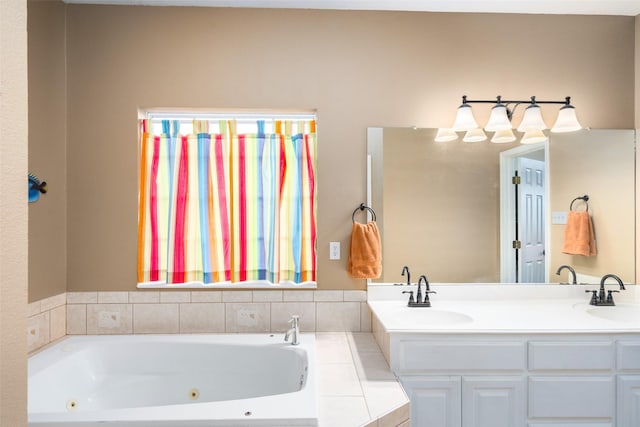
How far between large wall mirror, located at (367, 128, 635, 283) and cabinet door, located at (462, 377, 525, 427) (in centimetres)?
72

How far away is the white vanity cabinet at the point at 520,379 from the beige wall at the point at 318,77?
2.60ft

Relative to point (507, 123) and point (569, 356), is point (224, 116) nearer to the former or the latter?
point (507, 123)

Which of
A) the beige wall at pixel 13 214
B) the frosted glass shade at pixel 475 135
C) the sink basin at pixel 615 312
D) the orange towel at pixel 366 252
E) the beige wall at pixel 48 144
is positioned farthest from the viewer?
the frosted glass shade at pixel 475 135

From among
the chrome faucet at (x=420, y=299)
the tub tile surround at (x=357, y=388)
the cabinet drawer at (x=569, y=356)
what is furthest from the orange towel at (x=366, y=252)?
the cabinet drawer at (x=569, y=356)

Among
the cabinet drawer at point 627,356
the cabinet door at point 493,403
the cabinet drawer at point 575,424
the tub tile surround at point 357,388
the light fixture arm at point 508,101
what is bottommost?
the cabinet drawer at point 575,424

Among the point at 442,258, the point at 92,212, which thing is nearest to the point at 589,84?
the point at 442,258

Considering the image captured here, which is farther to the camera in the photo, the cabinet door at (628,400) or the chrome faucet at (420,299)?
the chrome faucet at (420,299)

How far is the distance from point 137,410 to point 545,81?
9.10ft

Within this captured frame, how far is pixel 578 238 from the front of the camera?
2496 millimetres

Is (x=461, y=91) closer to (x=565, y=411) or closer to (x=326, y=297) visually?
(x=326, y=297)

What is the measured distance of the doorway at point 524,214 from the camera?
2.47 metres

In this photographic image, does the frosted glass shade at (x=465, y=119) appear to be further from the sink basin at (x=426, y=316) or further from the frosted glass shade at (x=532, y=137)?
the sink basin at (x=426, y=316)

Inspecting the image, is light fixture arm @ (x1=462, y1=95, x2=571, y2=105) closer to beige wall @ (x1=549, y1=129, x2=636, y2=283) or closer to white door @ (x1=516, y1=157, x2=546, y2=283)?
beige wall @ (x1=549, y1=129, x2=636, y2=283)

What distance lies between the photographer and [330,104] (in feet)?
8.13
